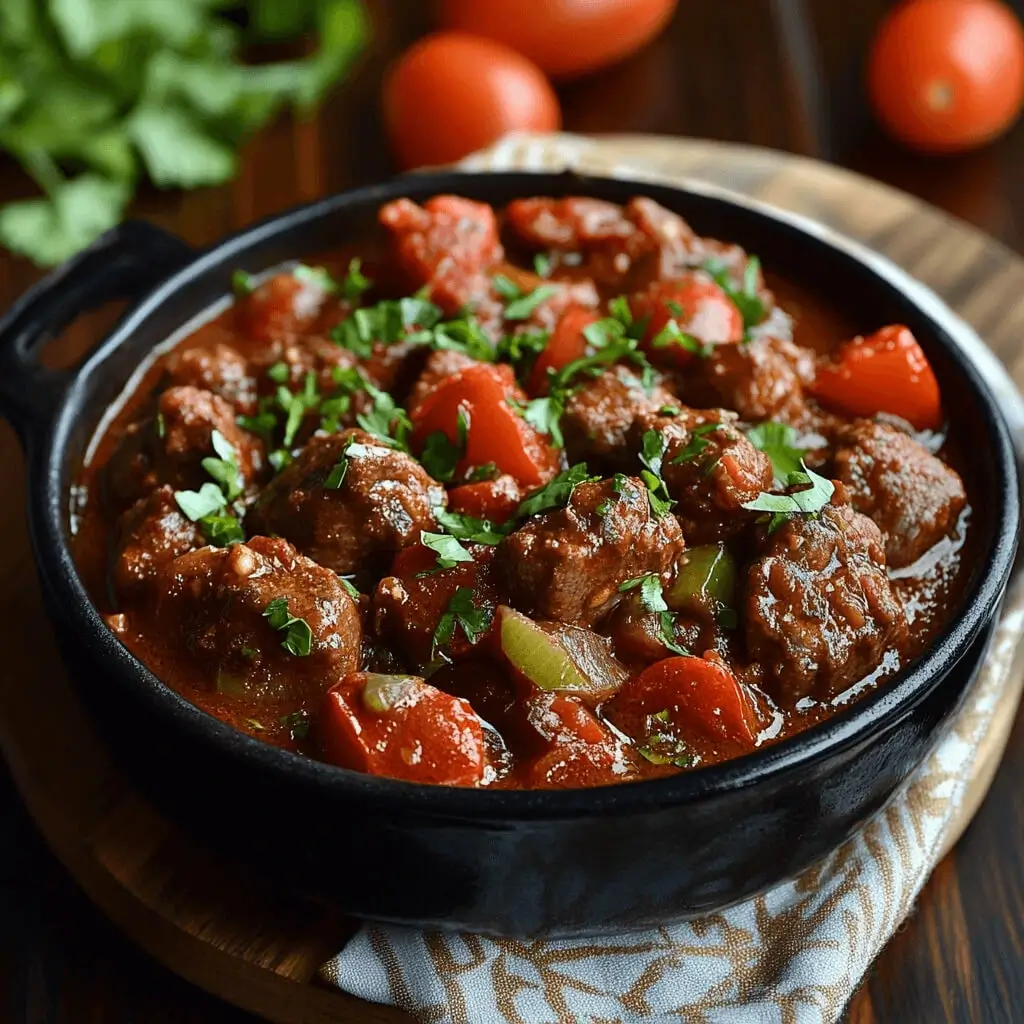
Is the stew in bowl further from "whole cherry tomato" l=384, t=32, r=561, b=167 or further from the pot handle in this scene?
"whole cherry tomato" l=384, t=32, r=561, b=167

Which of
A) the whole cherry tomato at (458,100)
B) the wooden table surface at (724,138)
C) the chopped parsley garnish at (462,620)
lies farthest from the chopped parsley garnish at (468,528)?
the whole cherry tomato at (458,100)

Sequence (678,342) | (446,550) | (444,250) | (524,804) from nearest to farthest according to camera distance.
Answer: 1. (524,804)
2. (446,550)
3. (678,342)
4. (444,250)

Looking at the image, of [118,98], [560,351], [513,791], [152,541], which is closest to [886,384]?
[560,351]

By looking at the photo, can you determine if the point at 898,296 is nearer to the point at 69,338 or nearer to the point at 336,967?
the point at 336,967

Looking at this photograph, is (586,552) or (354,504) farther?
(354,504)

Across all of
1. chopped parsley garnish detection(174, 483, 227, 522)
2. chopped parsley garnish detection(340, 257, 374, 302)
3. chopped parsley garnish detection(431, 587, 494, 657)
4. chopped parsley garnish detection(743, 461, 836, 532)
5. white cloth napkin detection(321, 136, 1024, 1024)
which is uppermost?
chopped parsley garnish detection(340, 257, 374, 302)

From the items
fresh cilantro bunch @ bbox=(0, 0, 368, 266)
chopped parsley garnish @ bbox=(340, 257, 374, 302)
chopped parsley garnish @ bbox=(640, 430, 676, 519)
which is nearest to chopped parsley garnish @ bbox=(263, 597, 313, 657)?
chopped parsley garnish @ bbox=(640, 430, 676, 519)

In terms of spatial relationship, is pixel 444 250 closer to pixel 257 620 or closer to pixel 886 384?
pixel 886 384
